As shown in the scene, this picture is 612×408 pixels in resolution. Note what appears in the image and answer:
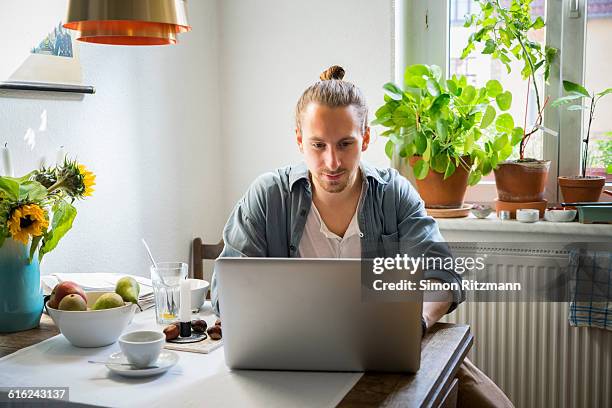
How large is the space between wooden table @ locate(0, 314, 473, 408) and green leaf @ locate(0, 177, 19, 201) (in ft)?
1.12

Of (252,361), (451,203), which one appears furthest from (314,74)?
(252,361)

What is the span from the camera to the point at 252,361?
152cm

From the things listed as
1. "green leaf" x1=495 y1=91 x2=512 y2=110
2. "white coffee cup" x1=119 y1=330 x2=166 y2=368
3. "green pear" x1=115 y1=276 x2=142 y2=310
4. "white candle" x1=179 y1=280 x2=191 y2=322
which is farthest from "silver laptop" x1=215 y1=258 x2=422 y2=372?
"green leaf" x1=495 y1=91 x2=512 y2=110

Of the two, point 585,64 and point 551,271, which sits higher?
point 585,64

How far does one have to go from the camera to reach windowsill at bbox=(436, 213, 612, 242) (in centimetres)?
262

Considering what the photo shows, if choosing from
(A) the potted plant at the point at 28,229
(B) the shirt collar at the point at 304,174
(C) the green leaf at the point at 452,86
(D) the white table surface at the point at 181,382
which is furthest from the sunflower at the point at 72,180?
(C) the green leaf at the point at 452,86

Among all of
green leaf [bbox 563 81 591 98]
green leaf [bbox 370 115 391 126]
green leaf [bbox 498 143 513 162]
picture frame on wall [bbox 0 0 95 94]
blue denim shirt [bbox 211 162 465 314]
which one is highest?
picture frame on wall [bbox 0 0 95 94]

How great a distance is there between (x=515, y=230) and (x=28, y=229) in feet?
5.51

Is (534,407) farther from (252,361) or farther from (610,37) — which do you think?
(252,361)

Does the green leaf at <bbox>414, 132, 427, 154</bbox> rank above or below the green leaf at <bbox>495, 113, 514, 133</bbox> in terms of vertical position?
below

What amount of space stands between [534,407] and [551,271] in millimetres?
504

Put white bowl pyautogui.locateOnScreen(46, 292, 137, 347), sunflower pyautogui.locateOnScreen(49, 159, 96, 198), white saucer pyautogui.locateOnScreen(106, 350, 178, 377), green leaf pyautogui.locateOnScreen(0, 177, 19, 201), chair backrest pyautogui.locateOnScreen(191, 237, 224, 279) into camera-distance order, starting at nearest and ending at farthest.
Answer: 1. white saucer pyautogui.locateOnScreen(106, 350, 178, 377)
2. white bowl pyautogui.locateOnScreen(46, 292, 137, 347)
3. green leaf pyautogui.locateOnScreen(0, 177, 19, 201)
4. sunflower pyautogui.locateOnScreen(49, 159, 96, 198)
5. chair backrest pyautogui.locateOnScreen(191, 237, 224, 279)

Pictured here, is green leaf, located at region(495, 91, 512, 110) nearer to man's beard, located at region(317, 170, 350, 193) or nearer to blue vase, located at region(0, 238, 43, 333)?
man's beard, located at region(317, 170, 350, 193)

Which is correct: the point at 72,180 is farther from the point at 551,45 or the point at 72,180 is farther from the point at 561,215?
the point at 551,45
